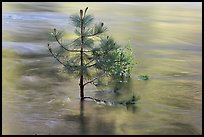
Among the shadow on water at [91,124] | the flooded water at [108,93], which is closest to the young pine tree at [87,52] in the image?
the flooded water at [108,93]

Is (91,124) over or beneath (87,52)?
beneath

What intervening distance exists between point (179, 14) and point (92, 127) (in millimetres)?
20201

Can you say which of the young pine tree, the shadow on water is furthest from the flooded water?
the young pine tree

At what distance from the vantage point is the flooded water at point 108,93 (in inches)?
343

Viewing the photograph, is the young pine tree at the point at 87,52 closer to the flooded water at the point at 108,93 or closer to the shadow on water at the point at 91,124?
the flooded water at the point at 108,93

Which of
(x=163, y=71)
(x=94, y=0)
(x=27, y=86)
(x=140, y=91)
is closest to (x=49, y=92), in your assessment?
(x=27, y=86)

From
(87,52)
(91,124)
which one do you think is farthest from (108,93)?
(91,124)

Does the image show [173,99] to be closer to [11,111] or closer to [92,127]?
[92,127]

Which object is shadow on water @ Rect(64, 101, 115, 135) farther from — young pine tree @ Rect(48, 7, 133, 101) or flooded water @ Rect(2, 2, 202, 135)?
young pine tree @ Rect(48, 7, 133, 101)

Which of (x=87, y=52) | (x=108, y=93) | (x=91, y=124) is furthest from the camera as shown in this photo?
(x=108, y=93)

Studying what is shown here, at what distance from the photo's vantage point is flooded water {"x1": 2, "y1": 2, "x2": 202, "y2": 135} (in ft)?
28.6

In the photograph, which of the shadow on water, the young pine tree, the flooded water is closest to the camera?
the shadow on water

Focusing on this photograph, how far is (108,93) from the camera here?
1064 centimetres

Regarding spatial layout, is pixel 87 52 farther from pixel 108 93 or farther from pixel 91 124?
pixel 91 124
